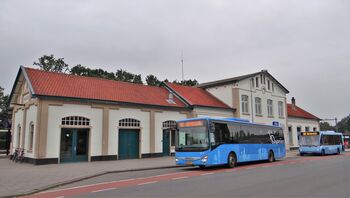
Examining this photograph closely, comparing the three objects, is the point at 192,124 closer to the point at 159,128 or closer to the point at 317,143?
the point at 159,128

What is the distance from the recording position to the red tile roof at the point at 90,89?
23.2 m

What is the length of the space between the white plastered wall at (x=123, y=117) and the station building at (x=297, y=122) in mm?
25189

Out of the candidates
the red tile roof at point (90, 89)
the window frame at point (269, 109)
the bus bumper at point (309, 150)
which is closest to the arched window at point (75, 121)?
the red tile roof at point (90, 89)

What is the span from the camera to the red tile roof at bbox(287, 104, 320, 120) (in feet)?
156

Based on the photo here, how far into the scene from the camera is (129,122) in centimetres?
2658

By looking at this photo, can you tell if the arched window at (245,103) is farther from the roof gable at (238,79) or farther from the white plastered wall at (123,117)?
the white plastered wall at (123,117)

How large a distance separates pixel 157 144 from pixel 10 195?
719 inches

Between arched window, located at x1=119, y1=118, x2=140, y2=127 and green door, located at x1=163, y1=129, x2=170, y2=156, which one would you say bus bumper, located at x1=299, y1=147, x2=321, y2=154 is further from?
arched window, located at x1=119, y1=118, x2=140, y2=127

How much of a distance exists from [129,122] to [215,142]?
10.7 meters

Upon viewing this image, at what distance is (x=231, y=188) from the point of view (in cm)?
1058

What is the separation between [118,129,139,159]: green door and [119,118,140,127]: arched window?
0.44m

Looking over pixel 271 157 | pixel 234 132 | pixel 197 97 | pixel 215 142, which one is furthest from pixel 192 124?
pixel 197 97

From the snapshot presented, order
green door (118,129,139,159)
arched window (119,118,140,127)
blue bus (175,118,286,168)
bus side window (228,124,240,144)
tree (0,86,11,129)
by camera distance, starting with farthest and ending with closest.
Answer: tree (0,86,11,129) < arched window (119,118,140,127) < green door (118,129,139,159) < bus side window (228,124,240,144) < blue bus (175,118,286,168)

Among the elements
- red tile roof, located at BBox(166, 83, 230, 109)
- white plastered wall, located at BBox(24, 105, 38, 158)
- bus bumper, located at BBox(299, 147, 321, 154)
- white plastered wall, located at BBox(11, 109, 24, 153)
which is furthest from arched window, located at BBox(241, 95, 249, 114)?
white plastered wall, located at BBox(11, 109, 24, 153)
